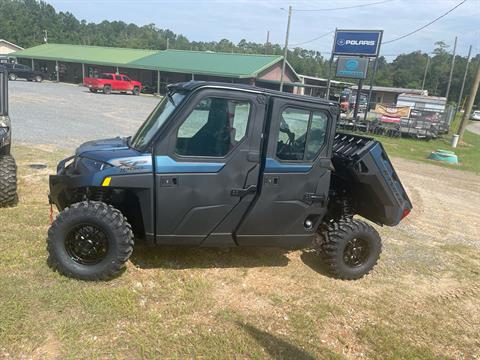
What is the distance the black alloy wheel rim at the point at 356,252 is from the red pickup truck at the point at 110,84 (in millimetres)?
35442

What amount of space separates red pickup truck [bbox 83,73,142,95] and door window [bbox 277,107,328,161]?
116 ft

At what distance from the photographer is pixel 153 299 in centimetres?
416

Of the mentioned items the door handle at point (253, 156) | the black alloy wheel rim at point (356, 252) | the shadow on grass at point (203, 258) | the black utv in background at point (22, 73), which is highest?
the door handle at point (253, 156)

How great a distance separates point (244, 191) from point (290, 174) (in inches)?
21.3

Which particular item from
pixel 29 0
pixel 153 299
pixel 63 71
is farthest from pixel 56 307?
pixel 29 0

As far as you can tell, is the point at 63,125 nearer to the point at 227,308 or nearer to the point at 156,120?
the point at 156,120

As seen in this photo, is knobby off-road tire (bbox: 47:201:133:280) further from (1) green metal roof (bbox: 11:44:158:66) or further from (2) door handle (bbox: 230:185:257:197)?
(1) green metal roof (bbox: 11:44:158:66)

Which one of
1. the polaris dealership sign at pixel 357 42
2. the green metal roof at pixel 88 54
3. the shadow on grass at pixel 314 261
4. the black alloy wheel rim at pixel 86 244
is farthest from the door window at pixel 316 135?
the green metal roof at pixel 88 54

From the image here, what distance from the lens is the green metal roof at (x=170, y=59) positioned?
135ft

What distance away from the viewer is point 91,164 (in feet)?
14.1

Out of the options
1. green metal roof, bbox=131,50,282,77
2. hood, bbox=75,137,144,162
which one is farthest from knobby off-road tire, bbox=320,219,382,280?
green metal roof, bbox=131,50,282,77

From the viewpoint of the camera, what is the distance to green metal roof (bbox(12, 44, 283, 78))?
41188mm

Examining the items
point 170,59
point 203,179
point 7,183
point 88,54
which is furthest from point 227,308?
point 88,54

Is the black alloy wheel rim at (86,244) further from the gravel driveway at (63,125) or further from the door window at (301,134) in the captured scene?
the gravel driveway at (63,125)
